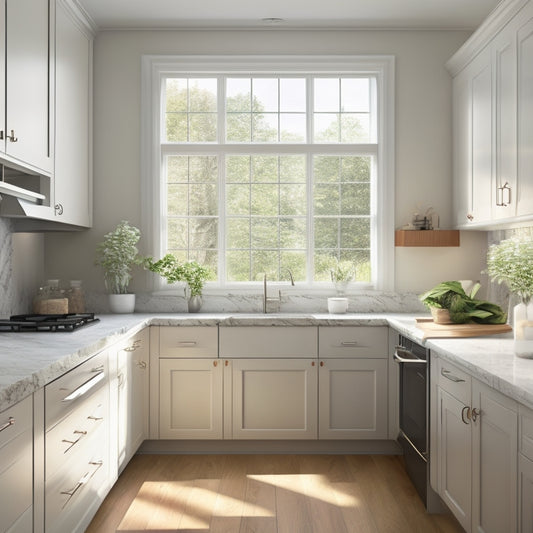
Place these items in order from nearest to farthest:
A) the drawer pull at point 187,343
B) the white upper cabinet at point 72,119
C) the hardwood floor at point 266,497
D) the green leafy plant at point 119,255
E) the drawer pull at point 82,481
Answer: the drawer pull at point 82,481 < the hardwood floor at point 266,497 < the white upper cabinet at point 72,119 < the drawer pull at point 187,343 < the green leafy plant at point 119,255

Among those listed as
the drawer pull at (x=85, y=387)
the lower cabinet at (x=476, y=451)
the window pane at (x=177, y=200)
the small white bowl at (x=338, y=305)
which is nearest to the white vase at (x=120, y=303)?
the window pane at (x=177, y=200)

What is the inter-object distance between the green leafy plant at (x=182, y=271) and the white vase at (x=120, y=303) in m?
0.26

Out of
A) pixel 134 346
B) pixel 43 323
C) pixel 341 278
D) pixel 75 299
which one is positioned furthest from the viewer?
pixel 341 278

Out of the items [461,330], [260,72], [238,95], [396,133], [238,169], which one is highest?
[260,72]

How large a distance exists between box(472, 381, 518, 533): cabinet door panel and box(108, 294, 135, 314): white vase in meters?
2.49

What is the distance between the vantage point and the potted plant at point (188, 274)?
388 cm

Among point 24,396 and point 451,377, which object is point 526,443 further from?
point 24,396

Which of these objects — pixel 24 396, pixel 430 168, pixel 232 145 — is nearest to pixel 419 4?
pixel 430 168

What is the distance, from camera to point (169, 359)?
359cm

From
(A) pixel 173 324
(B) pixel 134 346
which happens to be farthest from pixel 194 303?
(B) pixel 134 346

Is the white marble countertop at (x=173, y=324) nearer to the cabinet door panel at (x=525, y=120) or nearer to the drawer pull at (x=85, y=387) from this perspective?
the drawer pull at (x=85, y=387)

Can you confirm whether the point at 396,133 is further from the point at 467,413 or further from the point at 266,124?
the point at 467,413

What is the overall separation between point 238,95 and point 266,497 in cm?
278

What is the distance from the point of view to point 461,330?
287 centimetres
